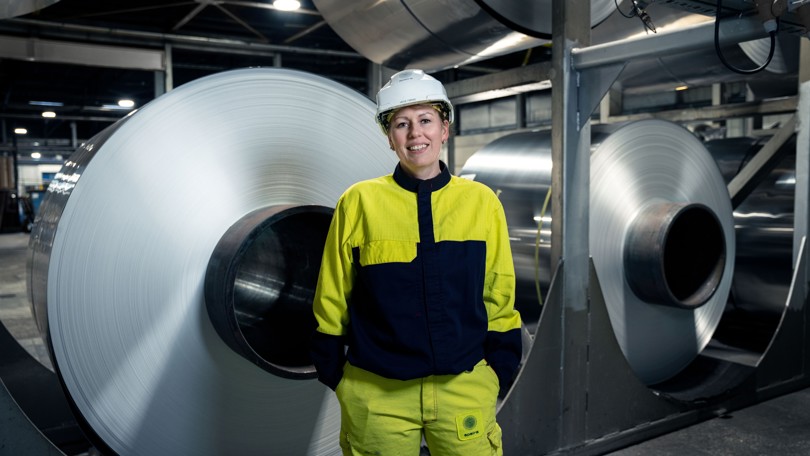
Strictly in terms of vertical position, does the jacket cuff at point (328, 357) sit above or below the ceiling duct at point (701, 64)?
below

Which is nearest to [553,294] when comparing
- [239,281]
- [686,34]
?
[686,34]

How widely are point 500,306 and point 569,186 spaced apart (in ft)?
2.71

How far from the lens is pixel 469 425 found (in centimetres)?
127

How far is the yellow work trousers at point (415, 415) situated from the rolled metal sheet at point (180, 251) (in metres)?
0.26

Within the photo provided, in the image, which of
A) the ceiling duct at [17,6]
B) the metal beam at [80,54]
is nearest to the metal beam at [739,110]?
the ceiling duct at [17,6]

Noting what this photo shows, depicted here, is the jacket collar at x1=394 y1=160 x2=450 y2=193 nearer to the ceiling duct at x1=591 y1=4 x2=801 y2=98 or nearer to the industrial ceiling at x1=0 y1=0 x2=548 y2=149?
the ceiling duct at x1=591 y1=4 x2=801 y2=98

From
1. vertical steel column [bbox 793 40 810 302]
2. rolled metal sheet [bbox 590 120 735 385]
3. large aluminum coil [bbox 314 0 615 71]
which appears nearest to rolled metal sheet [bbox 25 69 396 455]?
large aluminum coil [bbox 314 0 615 71]

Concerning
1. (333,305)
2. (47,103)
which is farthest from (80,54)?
(47,103)

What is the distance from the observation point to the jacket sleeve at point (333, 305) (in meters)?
1.32

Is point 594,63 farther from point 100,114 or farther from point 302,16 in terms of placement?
point 100,114

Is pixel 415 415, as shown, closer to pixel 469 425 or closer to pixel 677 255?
pixel 469 425

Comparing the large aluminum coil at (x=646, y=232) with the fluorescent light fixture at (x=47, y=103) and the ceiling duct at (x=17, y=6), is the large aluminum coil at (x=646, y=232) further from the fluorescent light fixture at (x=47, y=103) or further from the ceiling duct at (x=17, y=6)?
the fluorescent light fixture at (x=47, y=103)

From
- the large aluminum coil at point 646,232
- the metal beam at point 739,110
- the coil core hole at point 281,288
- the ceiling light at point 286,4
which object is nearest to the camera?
the coil core hole at point 281,288

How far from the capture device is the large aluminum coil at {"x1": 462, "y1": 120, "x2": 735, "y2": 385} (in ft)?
8.26
